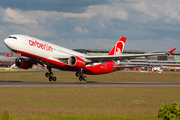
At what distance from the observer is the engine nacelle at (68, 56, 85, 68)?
4294cm

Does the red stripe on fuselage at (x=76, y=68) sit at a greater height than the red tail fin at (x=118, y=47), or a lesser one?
lesser

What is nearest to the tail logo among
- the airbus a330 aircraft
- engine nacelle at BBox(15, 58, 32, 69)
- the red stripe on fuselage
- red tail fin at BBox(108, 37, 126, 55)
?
red tail fin at BBox(108, 37, 126, 55)

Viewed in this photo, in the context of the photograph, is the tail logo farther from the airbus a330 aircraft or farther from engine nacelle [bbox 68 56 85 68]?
engine nacelle [bbox 68 56 85 68]

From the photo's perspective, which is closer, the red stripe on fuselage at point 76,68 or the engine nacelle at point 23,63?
the red stripe on fuselage at point 76,68

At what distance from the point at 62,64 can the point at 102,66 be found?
40.4ft

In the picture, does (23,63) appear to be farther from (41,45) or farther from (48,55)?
(41,45)

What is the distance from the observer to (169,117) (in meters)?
10.9

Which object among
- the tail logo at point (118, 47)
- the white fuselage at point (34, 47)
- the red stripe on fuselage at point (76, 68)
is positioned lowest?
the red stripe on fuselage at point (76, 68)

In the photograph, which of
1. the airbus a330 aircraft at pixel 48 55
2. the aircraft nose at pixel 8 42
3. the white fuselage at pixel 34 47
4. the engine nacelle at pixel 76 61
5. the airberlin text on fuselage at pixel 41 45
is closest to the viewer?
the aircraft nose at pixel 8 42

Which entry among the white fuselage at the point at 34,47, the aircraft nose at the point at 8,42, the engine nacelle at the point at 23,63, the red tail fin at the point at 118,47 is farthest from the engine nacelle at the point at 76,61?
the red tail fin at the point at 118,47

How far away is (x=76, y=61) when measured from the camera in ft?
141

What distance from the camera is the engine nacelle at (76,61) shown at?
42.9m

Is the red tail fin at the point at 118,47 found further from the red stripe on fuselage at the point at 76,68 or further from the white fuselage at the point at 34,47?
the white fuselage at the point at 34,47

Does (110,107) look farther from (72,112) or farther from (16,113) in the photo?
(16,113)
